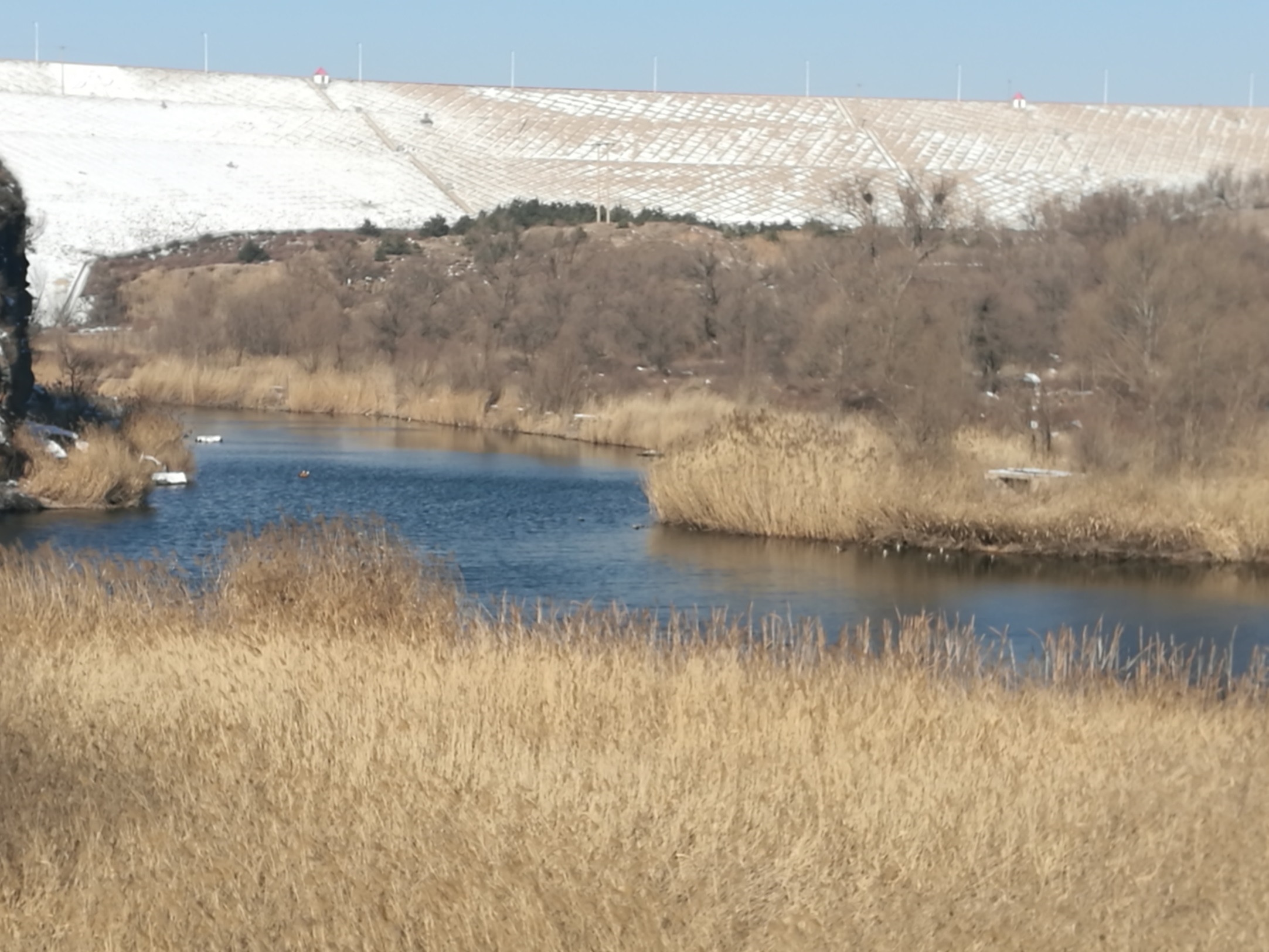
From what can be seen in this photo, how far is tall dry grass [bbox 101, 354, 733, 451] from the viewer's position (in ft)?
112

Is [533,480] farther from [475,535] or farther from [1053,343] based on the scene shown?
[1053,343]

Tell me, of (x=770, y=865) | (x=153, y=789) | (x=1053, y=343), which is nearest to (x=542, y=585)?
(x=153, y=789)

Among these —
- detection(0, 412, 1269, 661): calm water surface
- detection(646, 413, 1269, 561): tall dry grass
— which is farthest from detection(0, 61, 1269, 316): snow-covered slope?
detection(646, 413, 1269, 561): tall dry grass

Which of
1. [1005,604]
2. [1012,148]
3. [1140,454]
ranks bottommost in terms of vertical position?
[1005,604]

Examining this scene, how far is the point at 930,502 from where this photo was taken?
20875 millimetres

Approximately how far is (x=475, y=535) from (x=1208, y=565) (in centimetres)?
868

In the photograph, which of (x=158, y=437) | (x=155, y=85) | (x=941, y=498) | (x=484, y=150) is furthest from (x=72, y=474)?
(x=155, y=85)

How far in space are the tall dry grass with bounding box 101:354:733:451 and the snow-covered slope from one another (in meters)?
18.8

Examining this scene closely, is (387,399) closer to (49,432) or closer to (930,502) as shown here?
(49,432)

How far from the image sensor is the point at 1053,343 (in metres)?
35.6

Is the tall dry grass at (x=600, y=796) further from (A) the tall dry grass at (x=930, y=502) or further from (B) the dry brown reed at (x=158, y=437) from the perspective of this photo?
(B) the dry brown reed at (x=158, y=437)

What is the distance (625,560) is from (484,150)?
194 feet

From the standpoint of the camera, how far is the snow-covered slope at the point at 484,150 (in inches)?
2638

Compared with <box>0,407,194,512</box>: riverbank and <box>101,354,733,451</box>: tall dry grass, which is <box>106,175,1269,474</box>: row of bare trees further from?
<box>0,407,194,512</box>: riverbank
